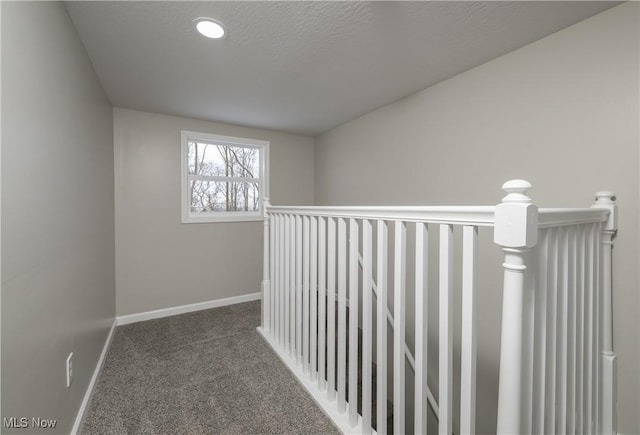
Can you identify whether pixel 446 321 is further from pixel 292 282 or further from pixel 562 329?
pixel 292 282

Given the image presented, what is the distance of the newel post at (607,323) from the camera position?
4.41ft

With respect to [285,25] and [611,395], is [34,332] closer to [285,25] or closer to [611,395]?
[285,25]

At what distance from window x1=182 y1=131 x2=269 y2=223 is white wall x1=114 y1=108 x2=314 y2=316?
0.31ft

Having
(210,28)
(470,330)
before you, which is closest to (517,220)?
(470,330)

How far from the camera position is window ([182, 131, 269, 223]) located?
10.9 feet

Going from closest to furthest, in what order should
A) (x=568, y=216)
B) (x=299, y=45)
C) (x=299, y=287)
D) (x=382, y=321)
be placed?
(x=568, y=216), (x=382, y=321), (x=299, y=45), (x=299, y=287)

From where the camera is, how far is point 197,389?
1837 mm

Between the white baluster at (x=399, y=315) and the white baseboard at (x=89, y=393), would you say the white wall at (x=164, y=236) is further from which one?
the white baluster at (x=399, y=315)

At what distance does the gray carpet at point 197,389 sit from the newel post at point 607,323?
135 cm

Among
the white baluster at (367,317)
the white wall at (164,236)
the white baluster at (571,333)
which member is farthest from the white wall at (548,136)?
the white wall at (164,236)

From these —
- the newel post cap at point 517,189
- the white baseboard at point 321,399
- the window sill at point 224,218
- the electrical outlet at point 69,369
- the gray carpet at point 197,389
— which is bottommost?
the gray carpet at point 197,389

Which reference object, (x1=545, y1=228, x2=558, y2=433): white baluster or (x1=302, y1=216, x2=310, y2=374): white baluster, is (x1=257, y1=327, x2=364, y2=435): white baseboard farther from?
(x1=545, y1=228, x2=558, y2=433): white baluster

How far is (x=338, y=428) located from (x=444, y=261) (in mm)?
1155

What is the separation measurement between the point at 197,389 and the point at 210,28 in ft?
7.39
